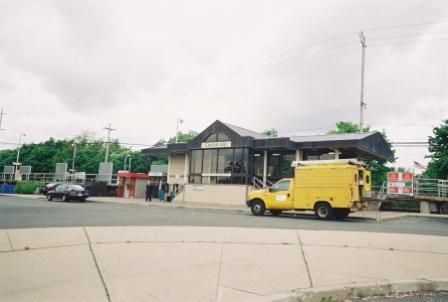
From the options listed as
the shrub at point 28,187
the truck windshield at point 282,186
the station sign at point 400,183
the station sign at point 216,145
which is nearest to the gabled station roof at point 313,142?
the station sign at point 216,145

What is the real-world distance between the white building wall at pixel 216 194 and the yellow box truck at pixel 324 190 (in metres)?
8.25

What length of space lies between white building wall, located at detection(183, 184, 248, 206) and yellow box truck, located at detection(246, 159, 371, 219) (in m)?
8.25

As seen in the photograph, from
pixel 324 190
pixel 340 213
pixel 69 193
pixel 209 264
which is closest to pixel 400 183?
pixel 340 213

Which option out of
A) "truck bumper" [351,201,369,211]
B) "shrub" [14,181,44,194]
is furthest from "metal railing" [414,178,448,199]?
"shrub" [14,181,44,194]

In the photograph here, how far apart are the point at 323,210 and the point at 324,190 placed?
993 mm

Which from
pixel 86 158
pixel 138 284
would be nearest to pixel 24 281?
pixel 138 284

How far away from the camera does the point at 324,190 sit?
17828mm

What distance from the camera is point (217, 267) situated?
6098 millimetres

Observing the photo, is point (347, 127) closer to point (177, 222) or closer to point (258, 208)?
point (258, 208)

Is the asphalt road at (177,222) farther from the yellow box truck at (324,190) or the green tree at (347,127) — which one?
the green tree at (347,127)

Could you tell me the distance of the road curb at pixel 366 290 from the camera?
5043 millimetres

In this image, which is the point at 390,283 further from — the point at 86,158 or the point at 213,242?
the point at 86,158

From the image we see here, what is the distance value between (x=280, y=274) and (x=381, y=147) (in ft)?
86.8

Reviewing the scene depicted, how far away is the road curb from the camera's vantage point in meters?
5.04
